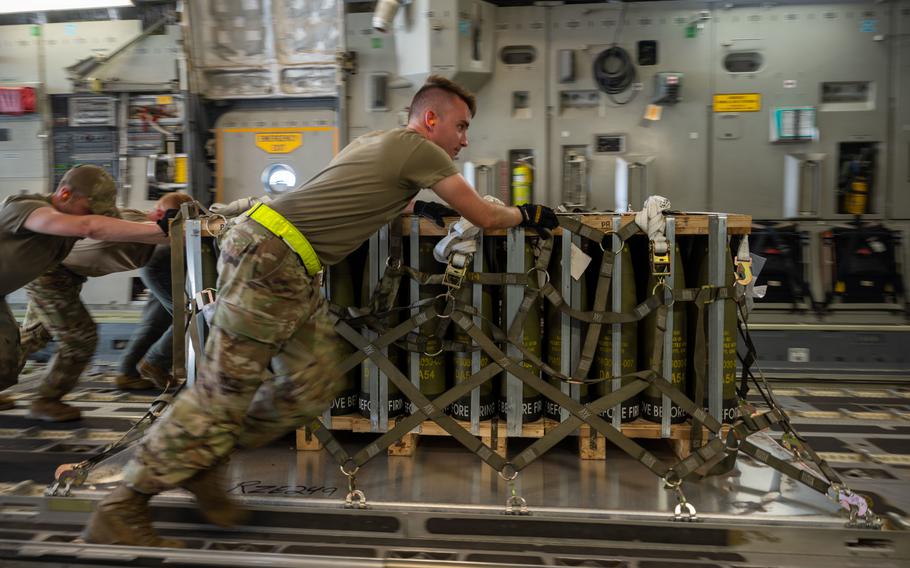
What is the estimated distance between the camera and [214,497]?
268cm

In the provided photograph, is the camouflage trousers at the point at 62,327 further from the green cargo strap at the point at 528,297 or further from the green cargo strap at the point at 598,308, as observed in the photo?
the green cargo strap at the point at 598,308

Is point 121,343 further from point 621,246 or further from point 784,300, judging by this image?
point 784,300

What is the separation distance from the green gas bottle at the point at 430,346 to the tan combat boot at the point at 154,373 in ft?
7.91

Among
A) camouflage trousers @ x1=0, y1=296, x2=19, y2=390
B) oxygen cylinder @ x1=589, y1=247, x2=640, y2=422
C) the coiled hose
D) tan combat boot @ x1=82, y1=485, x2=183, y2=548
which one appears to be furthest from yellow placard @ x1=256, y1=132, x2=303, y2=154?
tan combat boot @ x1=82, y1=485, x2=183, y2=548

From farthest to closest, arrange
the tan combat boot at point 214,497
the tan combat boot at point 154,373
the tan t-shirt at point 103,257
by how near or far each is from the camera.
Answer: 1. the tan combat boot at point 154,373
2. the tan t-shirt at point 103,257
3. the tan combat boot at point 214,497

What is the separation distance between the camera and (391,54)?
632 centimetres

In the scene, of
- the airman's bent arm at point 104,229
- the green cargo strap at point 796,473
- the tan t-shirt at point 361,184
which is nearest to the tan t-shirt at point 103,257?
the airman's bent arm at point 104,229

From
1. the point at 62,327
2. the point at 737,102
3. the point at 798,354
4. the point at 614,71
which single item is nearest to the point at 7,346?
the point at 62,327

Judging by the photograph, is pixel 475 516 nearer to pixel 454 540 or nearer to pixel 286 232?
pixel 454 540

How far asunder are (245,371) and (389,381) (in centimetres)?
90

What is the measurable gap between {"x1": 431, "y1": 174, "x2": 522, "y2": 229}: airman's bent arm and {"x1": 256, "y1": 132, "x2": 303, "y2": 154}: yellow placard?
4.24 meters

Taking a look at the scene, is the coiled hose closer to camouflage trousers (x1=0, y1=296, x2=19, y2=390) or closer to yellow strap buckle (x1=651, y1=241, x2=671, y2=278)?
yellow strap buckle (x1=651, y1=241, x2=671, y2=278)

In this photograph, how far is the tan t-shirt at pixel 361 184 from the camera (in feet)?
8.96

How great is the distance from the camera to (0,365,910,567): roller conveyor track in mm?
2516
